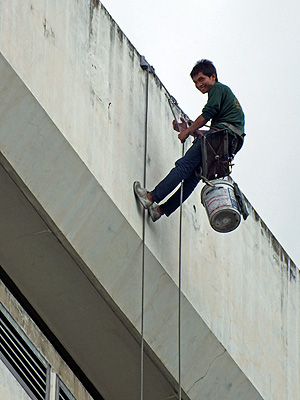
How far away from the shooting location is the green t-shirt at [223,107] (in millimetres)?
12328

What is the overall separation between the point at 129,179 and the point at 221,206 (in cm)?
81

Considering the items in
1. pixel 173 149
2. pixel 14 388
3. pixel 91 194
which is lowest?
pixel 14 388

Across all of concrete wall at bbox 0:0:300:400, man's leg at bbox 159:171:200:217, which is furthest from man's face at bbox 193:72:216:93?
man's leg at bbox 159:171:200:217

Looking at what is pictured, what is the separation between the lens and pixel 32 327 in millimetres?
11711

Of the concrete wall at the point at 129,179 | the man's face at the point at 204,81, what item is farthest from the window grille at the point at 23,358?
the man's face at the point at 204,81

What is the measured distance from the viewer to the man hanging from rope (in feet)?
40.4

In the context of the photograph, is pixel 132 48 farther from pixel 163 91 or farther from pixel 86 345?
pixel 86 345

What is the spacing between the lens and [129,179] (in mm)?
12312

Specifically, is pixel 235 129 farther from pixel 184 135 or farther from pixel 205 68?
pixel 205 68

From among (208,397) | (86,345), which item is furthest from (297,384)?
(86,345)

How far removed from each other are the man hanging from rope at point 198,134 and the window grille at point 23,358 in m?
1.61

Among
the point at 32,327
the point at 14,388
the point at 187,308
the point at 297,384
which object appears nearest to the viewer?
the point at 14,388

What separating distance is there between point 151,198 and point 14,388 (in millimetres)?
2338

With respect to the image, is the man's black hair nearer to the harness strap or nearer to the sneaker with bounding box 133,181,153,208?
the harness strap
